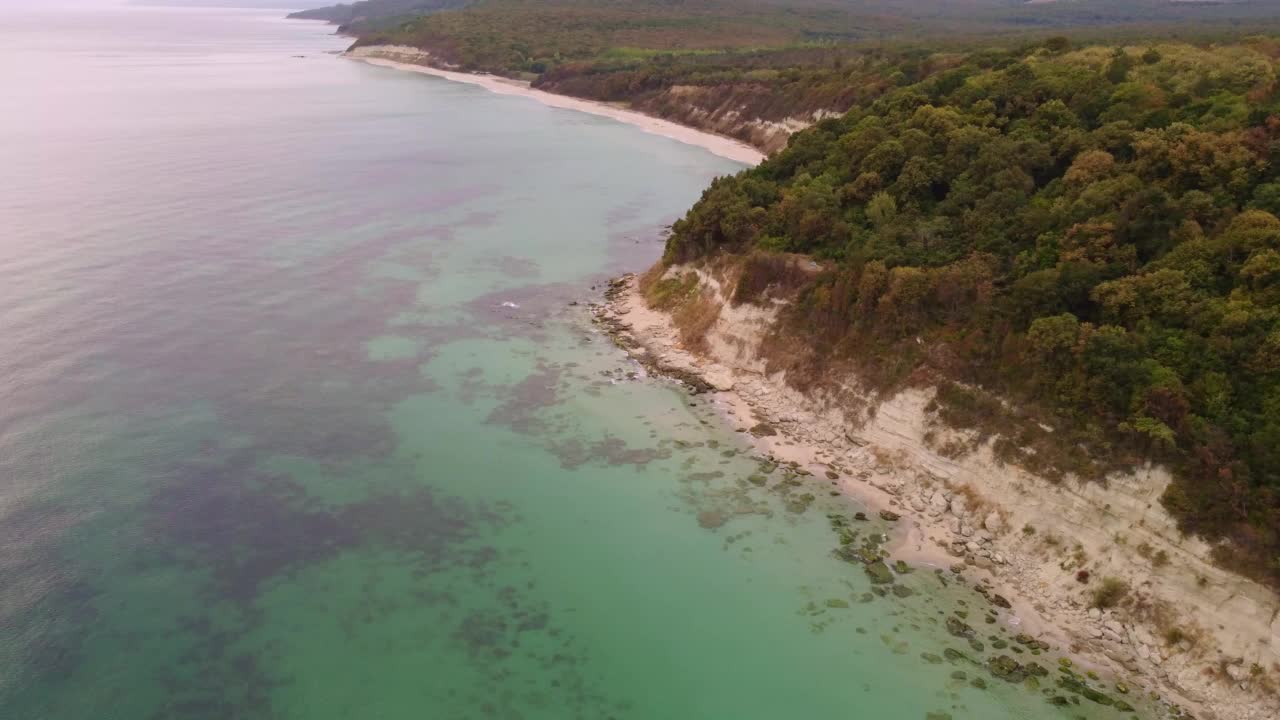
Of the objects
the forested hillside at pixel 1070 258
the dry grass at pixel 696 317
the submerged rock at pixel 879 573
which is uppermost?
the forested hillside at pixel 1070 258

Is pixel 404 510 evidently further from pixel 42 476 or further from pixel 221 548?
pixel 42 476

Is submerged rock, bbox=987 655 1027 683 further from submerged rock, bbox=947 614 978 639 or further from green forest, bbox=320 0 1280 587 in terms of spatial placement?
green forest, bbox=320 0 1280 587

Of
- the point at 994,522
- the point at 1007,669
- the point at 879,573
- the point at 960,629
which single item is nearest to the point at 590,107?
the point at 994,522

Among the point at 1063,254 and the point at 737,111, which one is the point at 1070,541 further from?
the point at 737,111

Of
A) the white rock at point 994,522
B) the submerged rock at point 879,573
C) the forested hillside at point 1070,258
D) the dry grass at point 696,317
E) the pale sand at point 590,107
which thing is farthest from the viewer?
the pale sand at point 590,107

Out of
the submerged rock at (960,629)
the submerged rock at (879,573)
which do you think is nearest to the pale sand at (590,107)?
the submerged rock at (879,573)

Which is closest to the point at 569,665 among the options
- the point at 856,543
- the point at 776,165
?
the point at 856,543

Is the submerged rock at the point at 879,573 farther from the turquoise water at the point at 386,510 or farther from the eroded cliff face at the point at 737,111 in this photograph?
the eroded cliff face at the point at 737,111

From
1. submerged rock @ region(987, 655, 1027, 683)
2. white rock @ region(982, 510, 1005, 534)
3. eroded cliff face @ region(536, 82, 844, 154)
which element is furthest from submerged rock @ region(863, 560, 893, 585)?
eroded cliff face @ region(536, 82, 844, 154)
